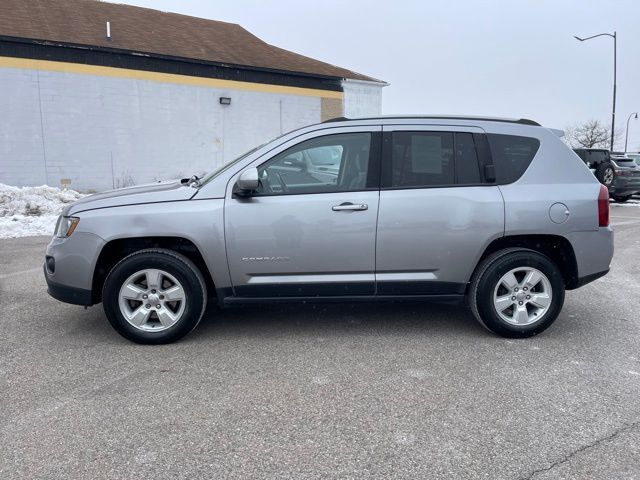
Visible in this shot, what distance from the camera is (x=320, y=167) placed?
4.46 meters

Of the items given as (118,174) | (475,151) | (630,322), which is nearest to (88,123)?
(118,174)

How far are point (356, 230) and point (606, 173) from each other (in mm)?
16995

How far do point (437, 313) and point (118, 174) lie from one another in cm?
1391

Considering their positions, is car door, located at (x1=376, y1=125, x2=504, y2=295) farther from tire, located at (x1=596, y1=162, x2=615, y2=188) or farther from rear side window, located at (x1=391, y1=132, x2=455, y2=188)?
tire, located at (x1=596, y1=162, x2=615, y2=188)

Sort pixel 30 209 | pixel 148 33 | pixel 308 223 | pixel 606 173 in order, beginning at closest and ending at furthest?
1. pixel 308 223
2. pixel 30 209
3. pixel 606 173
4. pixel 148 33

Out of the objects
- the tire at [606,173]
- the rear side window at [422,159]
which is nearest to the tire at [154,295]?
the rear side window at [422,159]

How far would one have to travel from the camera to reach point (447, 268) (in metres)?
4.39

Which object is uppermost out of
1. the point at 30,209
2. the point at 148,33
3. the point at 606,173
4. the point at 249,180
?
the point at 148,33

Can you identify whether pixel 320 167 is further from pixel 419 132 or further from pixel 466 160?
pixel 466 160

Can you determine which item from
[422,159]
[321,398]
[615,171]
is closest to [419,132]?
[422,159]

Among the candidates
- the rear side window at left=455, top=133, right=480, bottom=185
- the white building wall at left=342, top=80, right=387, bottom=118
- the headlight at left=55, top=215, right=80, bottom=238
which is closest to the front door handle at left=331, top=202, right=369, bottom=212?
the rear side window at left=455, top=133, right=480, bottom=185

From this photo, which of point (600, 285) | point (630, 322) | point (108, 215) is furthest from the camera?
point (600, 285)

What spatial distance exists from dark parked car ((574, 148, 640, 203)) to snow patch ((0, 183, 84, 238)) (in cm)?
1579

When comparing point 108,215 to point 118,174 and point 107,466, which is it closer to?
point 107,466
